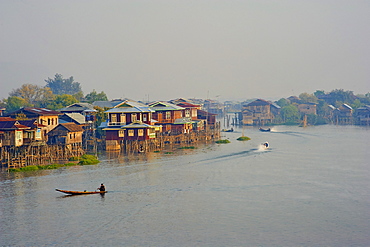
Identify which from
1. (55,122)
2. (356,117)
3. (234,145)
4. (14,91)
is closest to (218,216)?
(55,122)

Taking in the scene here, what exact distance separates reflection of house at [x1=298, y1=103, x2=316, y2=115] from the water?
83.5 meters

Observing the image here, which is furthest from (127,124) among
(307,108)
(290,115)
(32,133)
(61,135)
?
(307,108)

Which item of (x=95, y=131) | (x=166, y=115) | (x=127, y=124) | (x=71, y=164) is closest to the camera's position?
(x=71, y=164)

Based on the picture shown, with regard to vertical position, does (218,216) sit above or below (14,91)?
below

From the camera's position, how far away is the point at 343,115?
130000mm

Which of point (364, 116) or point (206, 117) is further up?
point (364, 116)

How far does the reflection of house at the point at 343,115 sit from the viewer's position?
127931 mm

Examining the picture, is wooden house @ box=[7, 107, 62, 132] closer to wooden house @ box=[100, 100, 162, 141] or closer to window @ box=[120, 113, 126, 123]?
wooden house @ box=[100, 100, 162, 141]

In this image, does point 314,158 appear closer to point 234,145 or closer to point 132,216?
point 234,145

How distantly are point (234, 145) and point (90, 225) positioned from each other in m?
44.7

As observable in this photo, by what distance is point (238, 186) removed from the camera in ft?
124

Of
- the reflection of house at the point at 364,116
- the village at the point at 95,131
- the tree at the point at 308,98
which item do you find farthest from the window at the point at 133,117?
the tree at the point at 308,98

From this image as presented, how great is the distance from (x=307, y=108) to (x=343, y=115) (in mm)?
9765

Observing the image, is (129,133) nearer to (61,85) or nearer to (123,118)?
(123,118)
